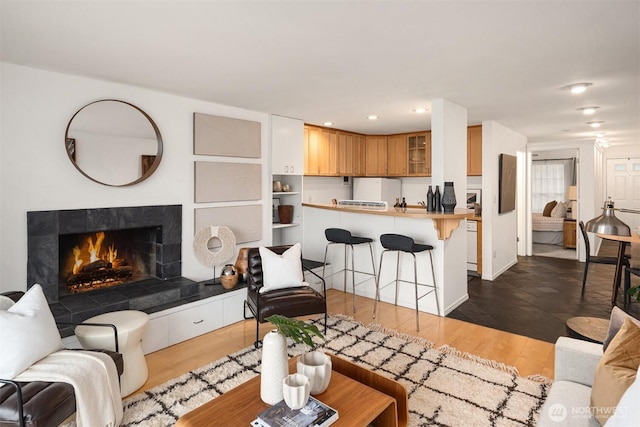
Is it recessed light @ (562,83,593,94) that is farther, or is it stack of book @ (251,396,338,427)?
recessed light @ (562,83,593,94)

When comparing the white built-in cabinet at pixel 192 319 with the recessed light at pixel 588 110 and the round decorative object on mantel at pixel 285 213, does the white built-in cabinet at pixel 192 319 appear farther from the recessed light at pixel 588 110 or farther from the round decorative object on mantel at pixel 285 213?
the recessed light at pixel 588 110

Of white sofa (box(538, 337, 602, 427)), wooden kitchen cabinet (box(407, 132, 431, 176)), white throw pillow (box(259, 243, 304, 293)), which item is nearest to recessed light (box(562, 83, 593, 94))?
white sofa (box(538, 337, 602, 427))

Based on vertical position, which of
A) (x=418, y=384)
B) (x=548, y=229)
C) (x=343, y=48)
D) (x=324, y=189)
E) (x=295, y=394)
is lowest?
(x=418, y=384)

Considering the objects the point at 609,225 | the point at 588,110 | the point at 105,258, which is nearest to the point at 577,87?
the point at 588,110

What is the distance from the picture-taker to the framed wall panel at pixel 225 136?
400cm

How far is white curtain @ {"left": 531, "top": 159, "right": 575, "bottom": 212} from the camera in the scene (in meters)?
9.63

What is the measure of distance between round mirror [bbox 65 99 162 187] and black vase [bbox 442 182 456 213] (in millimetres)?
3040

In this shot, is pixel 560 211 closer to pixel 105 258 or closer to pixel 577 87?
pixel 577 87

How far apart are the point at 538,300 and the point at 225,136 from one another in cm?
428

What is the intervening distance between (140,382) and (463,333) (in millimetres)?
2808

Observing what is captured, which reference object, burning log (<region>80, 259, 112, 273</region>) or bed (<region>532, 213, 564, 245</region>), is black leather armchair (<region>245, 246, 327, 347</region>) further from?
bed (<region>532, 213, 564, 245</region>)

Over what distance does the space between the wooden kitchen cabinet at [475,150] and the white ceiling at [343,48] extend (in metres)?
1.58

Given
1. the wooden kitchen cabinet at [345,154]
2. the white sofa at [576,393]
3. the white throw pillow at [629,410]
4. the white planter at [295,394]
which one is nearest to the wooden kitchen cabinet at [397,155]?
the wooden kitchen cabinet at [345,154]

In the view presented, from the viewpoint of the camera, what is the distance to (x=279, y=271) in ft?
11.4
